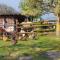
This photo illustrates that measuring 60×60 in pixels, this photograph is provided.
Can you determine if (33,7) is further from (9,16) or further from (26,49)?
(26,49)

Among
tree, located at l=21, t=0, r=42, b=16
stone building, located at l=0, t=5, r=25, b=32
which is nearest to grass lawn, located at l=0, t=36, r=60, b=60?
tree, located at l=21, t=0, r=42, b=16

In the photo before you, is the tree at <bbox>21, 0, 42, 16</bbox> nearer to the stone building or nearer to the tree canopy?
the tree canopy

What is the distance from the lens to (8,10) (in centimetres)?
3262

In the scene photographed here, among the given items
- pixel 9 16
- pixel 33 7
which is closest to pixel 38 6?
pixel 33 7

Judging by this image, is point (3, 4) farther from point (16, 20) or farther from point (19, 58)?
point (19, 58)

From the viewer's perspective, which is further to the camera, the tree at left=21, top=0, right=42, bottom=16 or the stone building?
the stone building

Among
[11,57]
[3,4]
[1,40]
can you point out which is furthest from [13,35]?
[3,4]

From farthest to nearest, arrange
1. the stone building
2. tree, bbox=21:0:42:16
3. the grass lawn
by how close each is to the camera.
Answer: the stone building, tree, bbox=21:0:42:16, the grass lawn

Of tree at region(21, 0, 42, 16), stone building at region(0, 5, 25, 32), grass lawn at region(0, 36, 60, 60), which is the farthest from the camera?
stone building at region(0, 5, 25, 32)

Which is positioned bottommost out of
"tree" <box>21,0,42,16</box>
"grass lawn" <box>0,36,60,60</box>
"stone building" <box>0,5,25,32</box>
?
"grass lawn" <box>0,36,60,60</box>

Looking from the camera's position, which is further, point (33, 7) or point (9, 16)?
point (9, 16)

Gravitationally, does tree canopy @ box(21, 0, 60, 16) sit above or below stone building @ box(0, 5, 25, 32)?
above

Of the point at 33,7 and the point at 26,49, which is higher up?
the point at 33,7

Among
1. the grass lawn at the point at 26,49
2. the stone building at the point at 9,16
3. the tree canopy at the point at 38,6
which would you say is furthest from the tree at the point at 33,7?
the grass lawn at the point at 26,49
